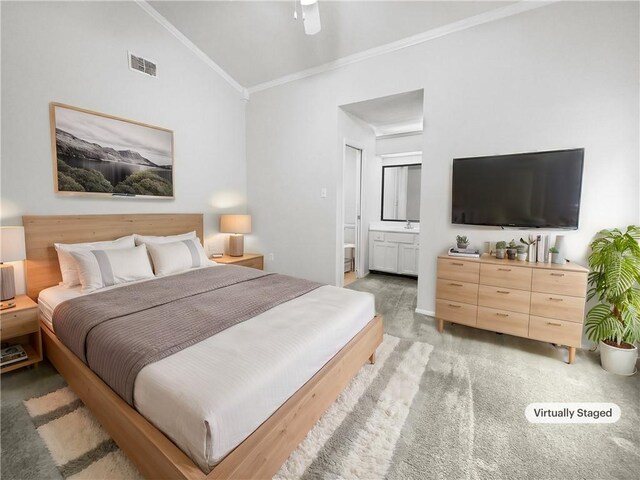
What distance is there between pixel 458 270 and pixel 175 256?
9.10ft

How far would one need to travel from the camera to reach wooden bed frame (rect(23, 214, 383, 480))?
115 centimetres

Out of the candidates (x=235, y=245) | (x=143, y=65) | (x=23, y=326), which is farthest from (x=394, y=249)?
(x=23, y=326)

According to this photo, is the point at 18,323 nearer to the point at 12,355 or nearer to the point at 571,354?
the point at 12,355

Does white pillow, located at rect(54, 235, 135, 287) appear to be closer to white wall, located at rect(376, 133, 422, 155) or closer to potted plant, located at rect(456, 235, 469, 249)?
potted plant, located at rect(456, 235, 469, 249)

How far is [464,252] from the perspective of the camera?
2.94 meters

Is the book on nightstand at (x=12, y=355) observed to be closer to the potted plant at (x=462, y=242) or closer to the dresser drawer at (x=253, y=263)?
the dresser drawer at (x=253, y=263)

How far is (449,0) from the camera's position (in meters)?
2.73

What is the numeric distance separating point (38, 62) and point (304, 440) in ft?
11.9

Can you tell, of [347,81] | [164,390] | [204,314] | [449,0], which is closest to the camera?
[164,390]

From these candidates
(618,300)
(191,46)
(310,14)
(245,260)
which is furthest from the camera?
(245,260)

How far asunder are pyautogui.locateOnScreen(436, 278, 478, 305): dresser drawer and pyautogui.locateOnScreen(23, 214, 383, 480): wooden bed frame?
0.93m

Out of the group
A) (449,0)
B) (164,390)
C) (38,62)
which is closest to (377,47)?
(449,0)

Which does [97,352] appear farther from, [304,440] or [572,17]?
[572,17]

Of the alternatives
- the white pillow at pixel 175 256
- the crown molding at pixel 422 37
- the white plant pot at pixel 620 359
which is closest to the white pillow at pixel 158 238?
the white pillow at pixel 175 256
